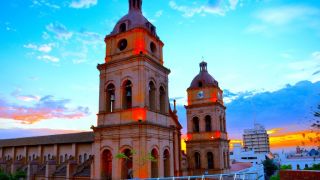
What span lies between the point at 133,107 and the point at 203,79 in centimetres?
2359

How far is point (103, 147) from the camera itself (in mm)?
25016

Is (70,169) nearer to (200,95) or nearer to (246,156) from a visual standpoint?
(200,95)

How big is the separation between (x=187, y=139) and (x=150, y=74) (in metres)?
23.1

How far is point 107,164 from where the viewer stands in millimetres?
25453

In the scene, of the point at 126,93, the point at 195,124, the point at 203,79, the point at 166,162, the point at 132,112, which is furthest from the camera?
the point at 195,124

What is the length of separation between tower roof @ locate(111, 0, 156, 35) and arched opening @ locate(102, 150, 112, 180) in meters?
11.0

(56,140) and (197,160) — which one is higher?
(56,140)

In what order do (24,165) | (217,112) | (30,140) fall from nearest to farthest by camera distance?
(24,165)
(217,112)
(30,140)

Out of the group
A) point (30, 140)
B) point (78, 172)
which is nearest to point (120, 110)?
point (78, 172)

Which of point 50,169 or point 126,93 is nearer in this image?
point 126,93

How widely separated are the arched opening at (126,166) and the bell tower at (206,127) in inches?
812

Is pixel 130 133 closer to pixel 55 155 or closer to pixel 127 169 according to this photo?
pixel 127 169

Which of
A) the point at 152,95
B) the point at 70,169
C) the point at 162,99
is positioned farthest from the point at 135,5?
the point at 70,169

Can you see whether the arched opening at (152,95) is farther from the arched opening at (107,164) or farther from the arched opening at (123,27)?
the arched opening at (123,27)
